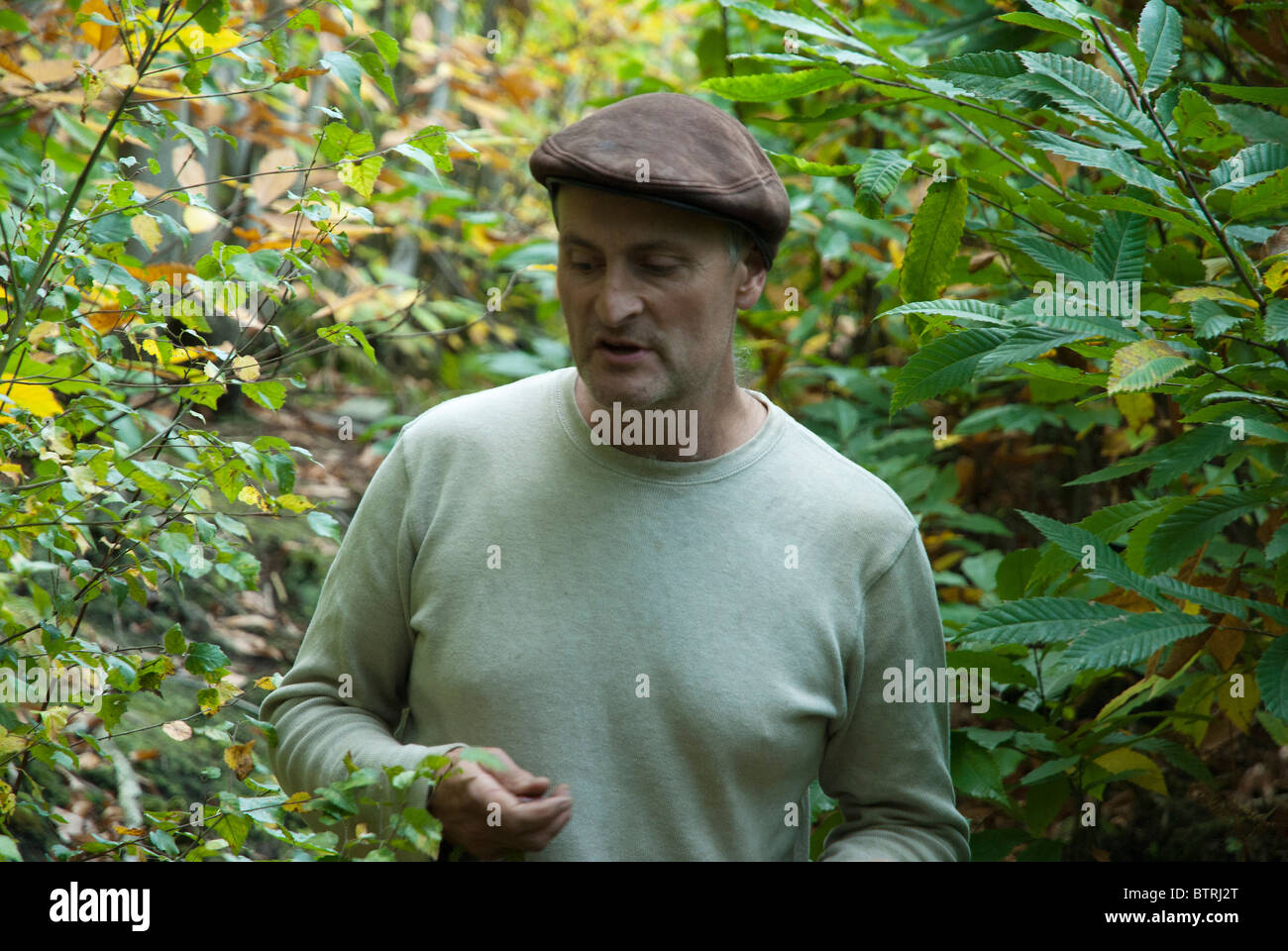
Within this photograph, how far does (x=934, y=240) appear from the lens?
2215mm

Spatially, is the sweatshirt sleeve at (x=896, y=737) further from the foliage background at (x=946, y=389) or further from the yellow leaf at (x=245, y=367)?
the yellow leaf at (x=245, y=367)

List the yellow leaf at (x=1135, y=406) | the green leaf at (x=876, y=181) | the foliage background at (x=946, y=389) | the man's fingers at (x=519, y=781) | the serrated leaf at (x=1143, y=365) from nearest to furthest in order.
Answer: the serrated leaf at (x=1143, y=365) < the man's fingers at (x=519, y=781) < the foliage background at (x=946, y=389) < the green leaf at (x=876, y=181) < the yellow leaf at (x=1135, y=406)

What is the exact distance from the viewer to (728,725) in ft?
6.31

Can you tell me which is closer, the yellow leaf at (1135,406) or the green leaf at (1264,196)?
the green leaf at (1264,196)

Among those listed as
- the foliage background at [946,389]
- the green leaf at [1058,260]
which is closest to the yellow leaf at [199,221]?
the foliage background at [946,389]

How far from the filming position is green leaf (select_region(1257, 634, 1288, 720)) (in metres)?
1.69

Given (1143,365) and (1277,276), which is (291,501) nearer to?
(1143,365)

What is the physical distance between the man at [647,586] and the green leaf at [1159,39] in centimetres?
62

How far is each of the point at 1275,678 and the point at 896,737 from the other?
1.98 feet

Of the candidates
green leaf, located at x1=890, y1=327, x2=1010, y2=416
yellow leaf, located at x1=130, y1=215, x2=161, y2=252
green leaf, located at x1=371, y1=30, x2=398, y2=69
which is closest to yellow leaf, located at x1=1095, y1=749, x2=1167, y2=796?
green leaf, located at x1=890, y1=327, x2=1010, y2=416

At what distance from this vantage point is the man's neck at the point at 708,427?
6.81ft

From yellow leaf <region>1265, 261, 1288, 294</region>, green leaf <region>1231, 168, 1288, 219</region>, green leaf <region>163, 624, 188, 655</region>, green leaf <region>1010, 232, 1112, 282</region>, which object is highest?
green leaf <region>1231, 168, 1288, 219</region>

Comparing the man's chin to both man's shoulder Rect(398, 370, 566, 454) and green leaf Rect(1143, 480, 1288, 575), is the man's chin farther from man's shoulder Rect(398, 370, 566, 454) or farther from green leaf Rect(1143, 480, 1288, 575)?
green leaf Rect(1143, 480, 1288, 575)
